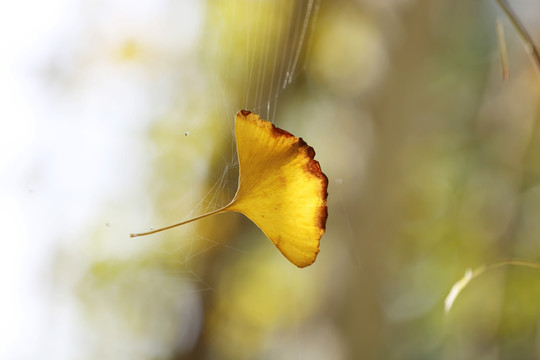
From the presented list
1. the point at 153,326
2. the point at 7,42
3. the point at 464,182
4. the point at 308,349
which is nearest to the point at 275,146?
the point at 7,42

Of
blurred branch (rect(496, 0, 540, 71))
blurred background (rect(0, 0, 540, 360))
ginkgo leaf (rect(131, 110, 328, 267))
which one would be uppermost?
blurred branch (rect(496, 0, 540, 71))

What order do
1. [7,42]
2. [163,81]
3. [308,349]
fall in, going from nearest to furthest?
[7,42], [163,81], [308,349]

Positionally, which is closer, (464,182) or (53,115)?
(53,115)

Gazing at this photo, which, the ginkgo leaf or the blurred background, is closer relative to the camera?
the ginkgo leaf

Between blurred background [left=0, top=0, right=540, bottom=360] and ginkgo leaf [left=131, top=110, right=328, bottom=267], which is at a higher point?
ginkgo leaf [left=131, top=110, right=328, bottom=267]

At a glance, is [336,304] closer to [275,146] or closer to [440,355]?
[440,355]

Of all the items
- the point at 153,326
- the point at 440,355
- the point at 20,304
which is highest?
the point at 20,304
